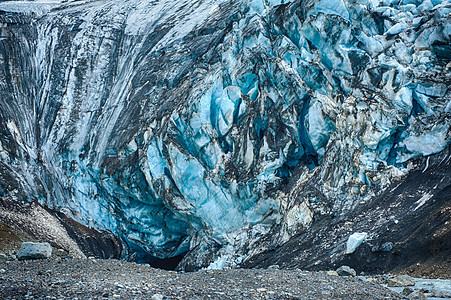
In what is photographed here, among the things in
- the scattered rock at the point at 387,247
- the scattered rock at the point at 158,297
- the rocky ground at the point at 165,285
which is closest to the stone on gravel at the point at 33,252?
the rocky ground at the point at 165,285

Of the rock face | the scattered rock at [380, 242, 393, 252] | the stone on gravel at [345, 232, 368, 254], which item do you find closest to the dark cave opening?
the rock face

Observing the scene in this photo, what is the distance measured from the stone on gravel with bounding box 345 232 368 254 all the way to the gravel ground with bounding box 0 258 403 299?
4627 mm

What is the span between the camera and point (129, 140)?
58.0ft

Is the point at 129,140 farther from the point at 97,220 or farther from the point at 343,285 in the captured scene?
the point at 343,285

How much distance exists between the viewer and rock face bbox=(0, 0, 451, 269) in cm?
1481

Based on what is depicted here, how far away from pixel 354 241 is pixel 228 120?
799 cm

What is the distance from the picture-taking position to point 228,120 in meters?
17.0

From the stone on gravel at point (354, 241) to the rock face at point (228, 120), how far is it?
6.53ft

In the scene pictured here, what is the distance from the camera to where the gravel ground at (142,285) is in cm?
468

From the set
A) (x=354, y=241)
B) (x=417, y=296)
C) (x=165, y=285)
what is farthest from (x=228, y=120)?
(x=417, y=296)

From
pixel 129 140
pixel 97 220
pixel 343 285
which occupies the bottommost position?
pixel 97 220

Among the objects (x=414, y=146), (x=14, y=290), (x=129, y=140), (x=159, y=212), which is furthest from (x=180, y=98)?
(x=14, y=290)

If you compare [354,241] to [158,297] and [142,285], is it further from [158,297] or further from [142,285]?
[158,297]

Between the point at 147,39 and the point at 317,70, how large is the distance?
1052cm
